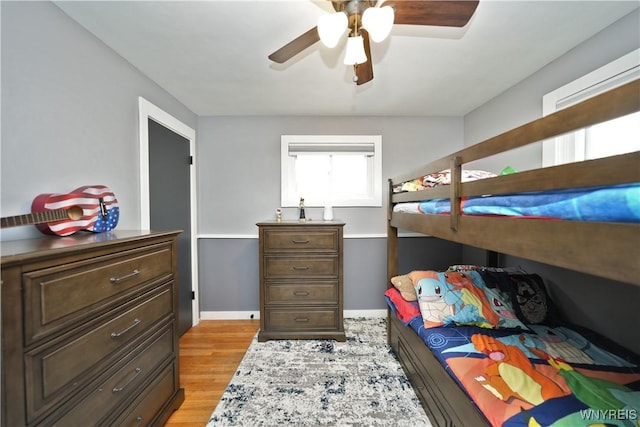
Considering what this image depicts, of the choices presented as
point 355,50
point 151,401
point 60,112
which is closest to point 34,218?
point 60,112

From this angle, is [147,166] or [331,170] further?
[331,170]

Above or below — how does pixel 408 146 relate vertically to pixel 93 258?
above

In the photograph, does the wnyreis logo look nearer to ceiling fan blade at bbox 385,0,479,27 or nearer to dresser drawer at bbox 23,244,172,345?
ceiling fan blade at bbox 385,0,479,27

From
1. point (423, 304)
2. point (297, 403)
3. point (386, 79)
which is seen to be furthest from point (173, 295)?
point (386, 79)

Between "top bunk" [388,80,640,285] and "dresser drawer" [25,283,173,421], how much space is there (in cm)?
166

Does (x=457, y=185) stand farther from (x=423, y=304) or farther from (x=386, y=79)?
(x=386, y=79)

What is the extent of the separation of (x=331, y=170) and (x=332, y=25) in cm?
189

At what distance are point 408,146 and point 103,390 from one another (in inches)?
122

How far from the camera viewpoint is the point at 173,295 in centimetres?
152

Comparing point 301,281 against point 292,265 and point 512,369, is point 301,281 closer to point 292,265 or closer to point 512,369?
point 292,265

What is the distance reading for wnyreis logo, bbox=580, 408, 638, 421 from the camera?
852mm

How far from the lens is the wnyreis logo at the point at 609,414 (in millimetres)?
852

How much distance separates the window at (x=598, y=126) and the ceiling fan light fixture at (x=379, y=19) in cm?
116

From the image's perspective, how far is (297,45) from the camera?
4.18 feet
